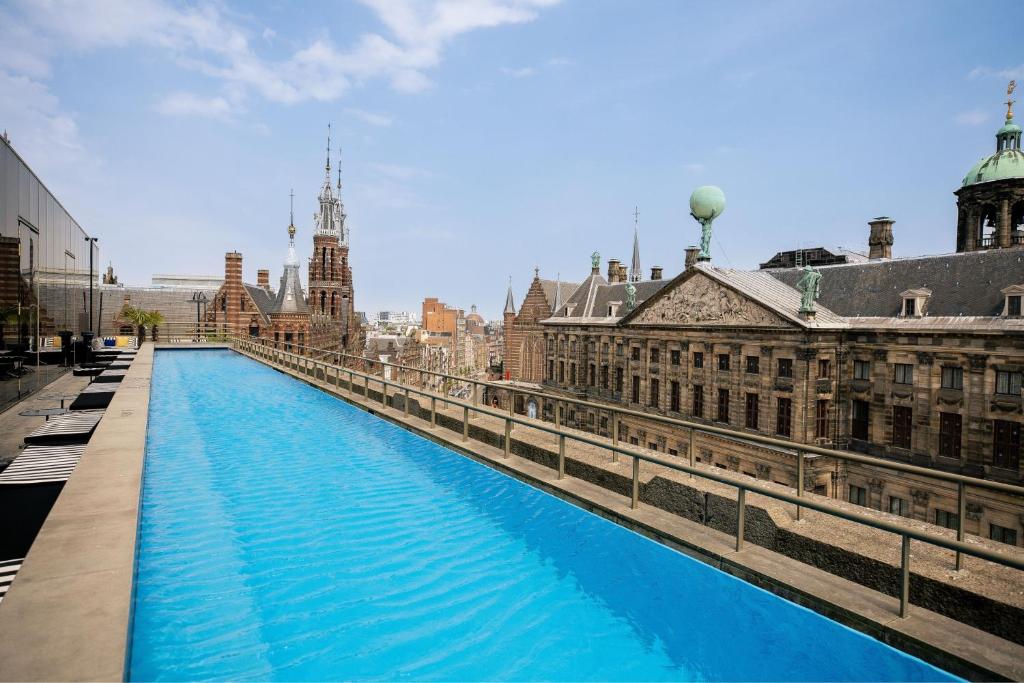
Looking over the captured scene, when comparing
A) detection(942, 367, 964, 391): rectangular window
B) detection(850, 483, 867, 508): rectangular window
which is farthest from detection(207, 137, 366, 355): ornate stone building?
detection(942, 367, 964, 391): rectangular window

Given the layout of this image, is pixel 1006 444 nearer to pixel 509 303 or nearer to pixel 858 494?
pixel 858 494

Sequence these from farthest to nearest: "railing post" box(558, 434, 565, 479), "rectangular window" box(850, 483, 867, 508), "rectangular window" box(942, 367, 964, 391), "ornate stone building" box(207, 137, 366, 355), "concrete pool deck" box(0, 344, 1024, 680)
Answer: "ornate stone building" box(207, 137, 366, 355) < "rectangular window" box(850, 483, 867, 508) < "rectangular window" box(942, 367, 964, 391) < "railing post" box(558, 434, 565, 479) < "concrete pool deck" box(0, 344, 1024, 680)

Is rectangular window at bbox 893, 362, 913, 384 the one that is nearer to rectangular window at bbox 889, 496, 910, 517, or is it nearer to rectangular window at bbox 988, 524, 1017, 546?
rectangular window at bbox 889, 496, 910, 517

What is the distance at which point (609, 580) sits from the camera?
231 inches

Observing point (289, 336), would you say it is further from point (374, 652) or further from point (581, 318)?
point (374, 652)

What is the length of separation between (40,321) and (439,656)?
81.1 feet

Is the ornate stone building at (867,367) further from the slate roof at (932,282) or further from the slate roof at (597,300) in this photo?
the slate roof at (597,300)

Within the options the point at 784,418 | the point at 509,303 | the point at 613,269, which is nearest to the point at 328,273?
the point at 509,303

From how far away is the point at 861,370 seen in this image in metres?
32.1

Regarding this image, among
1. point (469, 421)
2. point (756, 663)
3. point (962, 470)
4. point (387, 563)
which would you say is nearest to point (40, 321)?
point (469, 421)

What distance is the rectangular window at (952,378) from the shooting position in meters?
27.2

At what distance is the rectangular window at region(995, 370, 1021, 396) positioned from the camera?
993 inches

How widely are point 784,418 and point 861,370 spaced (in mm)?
5197

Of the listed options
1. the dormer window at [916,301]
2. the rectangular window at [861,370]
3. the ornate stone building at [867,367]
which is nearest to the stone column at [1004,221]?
the ornate stone building at [867,367]
